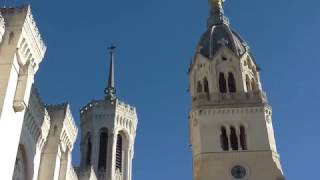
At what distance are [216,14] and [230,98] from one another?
11.5 meters

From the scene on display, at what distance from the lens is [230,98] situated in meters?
39.2

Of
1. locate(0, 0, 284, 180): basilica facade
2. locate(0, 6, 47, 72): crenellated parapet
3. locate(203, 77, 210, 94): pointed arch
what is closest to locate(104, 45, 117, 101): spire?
locate(0, 0, 284, 180): basilica facade

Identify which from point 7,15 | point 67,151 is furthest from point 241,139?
point 7,15

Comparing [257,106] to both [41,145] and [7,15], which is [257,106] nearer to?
[41,145]

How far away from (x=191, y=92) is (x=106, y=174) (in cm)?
1087

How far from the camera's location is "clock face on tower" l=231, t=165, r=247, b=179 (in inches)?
1395

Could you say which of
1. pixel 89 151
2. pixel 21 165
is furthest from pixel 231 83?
pixel 21 165

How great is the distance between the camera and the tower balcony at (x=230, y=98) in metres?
38.8

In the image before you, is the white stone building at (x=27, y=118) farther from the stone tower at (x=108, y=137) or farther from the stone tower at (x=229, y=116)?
the stone tower at (x=108, y=137)

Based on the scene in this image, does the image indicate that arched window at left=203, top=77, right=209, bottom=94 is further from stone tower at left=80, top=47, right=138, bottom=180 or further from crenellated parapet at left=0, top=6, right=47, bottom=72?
crenellated parapet at left=0, top=6, right=47, bottom=72

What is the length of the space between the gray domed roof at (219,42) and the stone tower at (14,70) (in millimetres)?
20463

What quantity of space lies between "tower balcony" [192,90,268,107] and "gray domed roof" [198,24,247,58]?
3.70m

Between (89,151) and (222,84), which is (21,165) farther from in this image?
(89,151)

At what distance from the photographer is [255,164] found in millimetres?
35906
